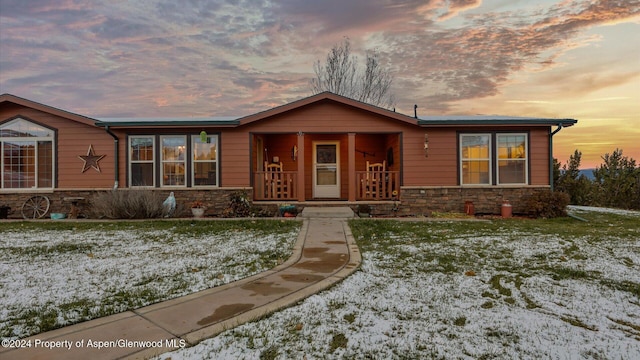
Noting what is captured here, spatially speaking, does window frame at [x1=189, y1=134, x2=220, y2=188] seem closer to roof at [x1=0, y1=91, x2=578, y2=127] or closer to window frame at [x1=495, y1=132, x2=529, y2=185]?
roof at [x1=0, y1=91, x2=578, y2=127]

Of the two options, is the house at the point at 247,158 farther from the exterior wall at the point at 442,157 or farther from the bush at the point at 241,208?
the bush at the point at 241,208

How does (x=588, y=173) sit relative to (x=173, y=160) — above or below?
below

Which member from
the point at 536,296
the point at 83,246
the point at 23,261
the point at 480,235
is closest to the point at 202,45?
the point at 83,246

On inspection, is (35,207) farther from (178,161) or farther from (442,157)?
(442,157)

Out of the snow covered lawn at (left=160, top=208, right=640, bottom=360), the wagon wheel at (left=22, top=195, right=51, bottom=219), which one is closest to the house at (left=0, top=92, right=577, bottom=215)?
the wagon wheel at (left=22, top=195, right=51, bottom=219)

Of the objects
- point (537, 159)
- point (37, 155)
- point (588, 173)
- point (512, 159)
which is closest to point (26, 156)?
point (37, 155)

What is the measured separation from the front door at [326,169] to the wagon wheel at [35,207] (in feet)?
29.5

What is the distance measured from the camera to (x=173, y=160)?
455 inches

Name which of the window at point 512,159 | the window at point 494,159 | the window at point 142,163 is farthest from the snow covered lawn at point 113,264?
the window at point 512,159

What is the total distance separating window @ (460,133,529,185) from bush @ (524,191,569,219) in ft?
2.75

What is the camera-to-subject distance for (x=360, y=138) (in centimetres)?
1363

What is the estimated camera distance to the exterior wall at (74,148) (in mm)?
11266

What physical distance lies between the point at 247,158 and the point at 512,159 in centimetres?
878

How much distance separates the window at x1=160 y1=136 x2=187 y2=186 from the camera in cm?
1152
